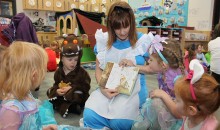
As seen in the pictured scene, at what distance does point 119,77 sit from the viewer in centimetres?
168

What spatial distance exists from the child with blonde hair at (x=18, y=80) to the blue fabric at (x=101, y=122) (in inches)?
24.2

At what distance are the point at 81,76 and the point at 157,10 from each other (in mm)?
4689

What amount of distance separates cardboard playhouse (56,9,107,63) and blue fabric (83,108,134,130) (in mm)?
3056

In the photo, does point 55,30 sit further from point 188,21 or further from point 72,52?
point 72,52

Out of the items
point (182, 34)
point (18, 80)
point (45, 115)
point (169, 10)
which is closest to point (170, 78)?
point (45, 115)

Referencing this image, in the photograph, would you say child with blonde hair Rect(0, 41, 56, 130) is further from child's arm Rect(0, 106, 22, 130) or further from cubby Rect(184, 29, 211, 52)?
cubby Rect(184, 29, 211, 52)

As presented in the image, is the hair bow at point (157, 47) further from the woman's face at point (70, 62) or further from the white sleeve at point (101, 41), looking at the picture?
the woman's face at point (70, 62)

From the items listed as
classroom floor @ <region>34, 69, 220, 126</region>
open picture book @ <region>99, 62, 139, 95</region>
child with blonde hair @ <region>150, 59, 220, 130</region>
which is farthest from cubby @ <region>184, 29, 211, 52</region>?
child with blonde hair @ <region>150, 59, 220, 130</region>

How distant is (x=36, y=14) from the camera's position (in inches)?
224

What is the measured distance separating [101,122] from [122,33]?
26.3 inches

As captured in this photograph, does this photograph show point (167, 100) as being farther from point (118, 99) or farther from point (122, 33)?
point (122, 33)

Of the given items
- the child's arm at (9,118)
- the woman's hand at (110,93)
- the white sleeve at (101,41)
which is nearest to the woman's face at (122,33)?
the white sleeve at (101,41)

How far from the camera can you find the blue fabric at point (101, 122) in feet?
5.26

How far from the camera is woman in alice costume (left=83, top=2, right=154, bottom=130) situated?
161 centimetres
